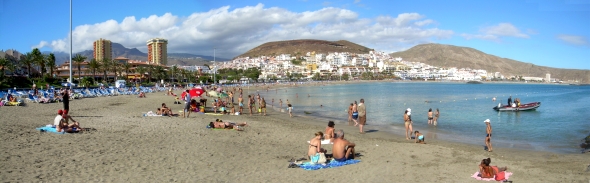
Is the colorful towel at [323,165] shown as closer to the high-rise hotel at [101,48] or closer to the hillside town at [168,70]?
the hillside town at [168,70]

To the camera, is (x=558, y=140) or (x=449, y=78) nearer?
Answer: (x=558, y=140)

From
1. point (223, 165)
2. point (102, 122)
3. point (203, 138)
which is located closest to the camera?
point (223, 165)

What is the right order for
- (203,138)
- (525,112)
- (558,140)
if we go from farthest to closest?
(525,112) < (558,140) < (203,138)

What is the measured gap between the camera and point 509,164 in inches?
336

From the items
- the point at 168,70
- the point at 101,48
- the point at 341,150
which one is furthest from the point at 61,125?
the point at 101,48

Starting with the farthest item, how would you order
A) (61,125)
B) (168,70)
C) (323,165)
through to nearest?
(168,70) < (61,125) < (323,165)

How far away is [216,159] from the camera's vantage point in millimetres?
7809

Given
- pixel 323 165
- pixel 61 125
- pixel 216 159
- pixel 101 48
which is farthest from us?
pixel 101 48

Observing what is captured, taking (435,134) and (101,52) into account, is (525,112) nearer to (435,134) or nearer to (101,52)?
(435,134)

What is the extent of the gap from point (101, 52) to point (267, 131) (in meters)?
143

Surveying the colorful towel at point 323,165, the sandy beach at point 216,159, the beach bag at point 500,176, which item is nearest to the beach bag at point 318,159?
the colorful towel at point 323,165

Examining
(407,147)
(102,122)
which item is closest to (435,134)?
Result: (407,147)

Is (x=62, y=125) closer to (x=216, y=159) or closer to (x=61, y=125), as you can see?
(x=61, y=125)

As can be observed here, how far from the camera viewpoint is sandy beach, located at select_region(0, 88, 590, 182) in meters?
6.31
